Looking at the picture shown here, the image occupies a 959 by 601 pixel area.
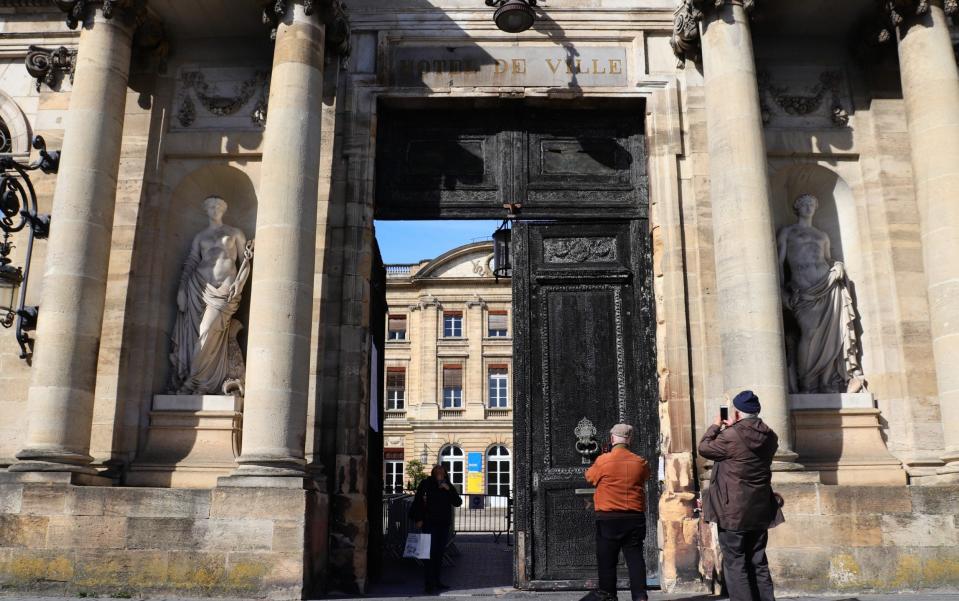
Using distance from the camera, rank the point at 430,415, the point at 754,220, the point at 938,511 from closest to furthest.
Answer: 1. the point at 938,511
2. the point at 754,220
3. the point at 430,415

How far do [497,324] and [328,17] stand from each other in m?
35.7

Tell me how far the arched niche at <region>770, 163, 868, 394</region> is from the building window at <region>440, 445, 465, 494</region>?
34194 mm

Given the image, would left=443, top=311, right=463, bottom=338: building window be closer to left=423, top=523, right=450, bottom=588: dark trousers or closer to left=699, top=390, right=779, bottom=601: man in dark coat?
left=423, top=523, right=450, bottom=588: dark trousers

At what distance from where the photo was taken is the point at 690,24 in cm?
1122

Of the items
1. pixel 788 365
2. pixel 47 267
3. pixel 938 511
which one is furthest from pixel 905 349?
pixel 47 267

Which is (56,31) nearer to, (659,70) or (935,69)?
(659,70)

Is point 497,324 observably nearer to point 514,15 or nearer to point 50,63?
point 50,63

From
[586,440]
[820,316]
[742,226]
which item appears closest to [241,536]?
[586,440]

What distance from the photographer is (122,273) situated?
1100 cm

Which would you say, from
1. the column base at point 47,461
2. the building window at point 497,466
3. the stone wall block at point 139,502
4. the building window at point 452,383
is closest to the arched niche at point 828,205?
the stone wall block at point 139,502

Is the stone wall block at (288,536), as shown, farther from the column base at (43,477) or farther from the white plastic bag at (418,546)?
the white plastic bag at (418,546)

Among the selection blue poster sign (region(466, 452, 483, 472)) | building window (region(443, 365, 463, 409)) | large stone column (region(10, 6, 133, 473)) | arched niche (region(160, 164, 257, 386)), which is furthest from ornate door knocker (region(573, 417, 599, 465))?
building window (region(443, 365, 463, 409))

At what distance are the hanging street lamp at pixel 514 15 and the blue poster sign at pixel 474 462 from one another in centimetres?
3556

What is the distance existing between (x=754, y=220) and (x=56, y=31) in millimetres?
9165
